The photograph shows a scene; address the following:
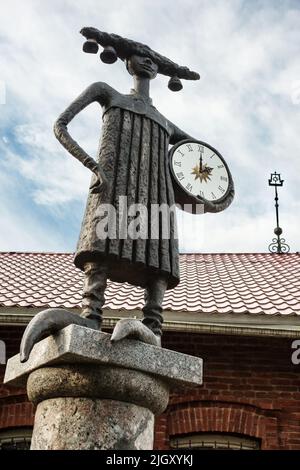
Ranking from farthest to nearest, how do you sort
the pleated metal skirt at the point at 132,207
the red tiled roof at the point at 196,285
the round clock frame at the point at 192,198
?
the red tiled roof at the point at 196,285
the round clock frame at the point at 192,198
the pleated metal skirt at the point at 132,207

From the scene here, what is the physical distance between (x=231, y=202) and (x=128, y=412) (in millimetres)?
1569

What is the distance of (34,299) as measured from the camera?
722cm

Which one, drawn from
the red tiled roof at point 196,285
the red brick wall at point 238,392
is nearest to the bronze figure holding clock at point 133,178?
the red tiled roof at point 196,285

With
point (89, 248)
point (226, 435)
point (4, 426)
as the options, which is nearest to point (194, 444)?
point (226, 435)

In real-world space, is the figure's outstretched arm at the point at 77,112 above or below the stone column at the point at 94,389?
above

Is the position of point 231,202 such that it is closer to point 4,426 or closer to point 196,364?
point 196,364

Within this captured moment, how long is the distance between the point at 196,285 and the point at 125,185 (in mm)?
5336

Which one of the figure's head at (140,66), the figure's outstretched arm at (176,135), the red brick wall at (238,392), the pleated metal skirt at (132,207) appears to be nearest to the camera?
the pleated metal skirt at (132,207)

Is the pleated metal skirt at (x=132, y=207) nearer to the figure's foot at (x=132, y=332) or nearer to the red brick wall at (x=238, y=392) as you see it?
the figure's foot at (x=132, y=332)

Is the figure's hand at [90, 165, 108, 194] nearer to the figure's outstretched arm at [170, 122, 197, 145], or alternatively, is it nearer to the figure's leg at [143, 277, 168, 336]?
the figure's leg at [143, 277, 168, 336]

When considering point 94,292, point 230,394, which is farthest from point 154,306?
point 230,394

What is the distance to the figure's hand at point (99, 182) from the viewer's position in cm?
317

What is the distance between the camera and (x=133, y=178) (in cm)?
333

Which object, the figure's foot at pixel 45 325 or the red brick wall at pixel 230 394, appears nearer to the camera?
the figure's foot at pixel 45 325
